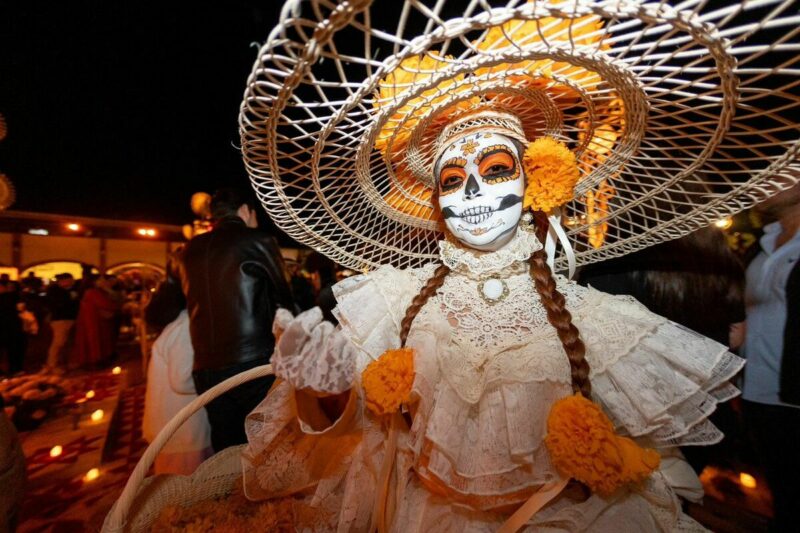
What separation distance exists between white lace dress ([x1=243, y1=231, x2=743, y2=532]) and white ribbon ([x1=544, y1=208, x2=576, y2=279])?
8 cm

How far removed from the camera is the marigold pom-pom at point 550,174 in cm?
110

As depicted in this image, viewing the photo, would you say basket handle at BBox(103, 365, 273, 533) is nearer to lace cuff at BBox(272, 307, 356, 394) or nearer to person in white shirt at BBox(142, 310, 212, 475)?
lace cuff at BBox(272, 307, 356, 394)

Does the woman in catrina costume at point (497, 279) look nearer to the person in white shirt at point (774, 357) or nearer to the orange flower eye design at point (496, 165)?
the orange flower eye design at point (496, 165)

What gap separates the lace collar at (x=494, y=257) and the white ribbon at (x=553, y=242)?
84mm

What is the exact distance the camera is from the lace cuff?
769mm

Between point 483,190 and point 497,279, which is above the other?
point 483,190

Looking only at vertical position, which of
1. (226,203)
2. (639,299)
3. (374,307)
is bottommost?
(639,299)

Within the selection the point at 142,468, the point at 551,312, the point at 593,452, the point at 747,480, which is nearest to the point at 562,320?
the point at 551,312

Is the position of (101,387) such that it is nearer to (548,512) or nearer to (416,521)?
(416,521)

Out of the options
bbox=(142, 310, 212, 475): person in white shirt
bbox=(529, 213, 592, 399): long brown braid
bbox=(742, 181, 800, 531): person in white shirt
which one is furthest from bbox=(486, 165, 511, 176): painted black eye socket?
bbox=(142, 310, 212, 475): person in white shirt

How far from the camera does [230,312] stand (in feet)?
6.34

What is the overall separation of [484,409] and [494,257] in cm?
51

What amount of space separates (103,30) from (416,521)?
421cm

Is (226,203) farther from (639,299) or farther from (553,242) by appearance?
(639,299)
